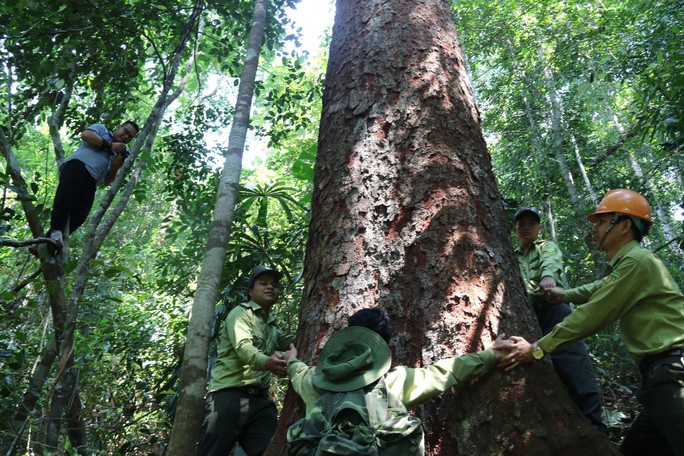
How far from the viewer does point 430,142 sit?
8.52 ft

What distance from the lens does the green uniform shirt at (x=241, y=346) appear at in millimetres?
3465

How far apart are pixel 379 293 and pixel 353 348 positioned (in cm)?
33

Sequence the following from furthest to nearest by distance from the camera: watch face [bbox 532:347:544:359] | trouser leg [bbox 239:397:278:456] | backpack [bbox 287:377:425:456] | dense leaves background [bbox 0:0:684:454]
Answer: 1. dense leaves background [bbox 0:0:684:454]
2. trouser leg [bbox 239:397:278:456]
3. watch face [bbox 532:347:544:359]
4. backpack [bbox 287:377:425:456]

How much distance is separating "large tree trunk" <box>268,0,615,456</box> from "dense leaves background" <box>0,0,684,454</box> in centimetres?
197

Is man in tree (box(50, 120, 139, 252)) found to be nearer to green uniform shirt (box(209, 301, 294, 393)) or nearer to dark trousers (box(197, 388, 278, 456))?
green uniform shirt (box(209, 301, 294, 393))

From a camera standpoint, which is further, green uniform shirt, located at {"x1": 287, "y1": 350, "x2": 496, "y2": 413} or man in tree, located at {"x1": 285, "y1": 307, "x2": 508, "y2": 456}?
green uniform shirt, located at {"x1": 287, "y1": 350, "x2": 496, "y2": 413}

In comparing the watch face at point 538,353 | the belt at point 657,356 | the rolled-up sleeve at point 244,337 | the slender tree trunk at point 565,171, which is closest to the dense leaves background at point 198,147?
the slender tree trunk at point 565,171

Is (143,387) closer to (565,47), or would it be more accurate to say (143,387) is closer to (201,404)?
(201,404)

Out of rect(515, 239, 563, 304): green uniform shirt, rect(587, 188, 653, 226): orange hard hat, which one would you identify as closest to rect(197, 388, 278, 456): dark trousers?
rect(515, 239, 563, 304): green uniform shirt

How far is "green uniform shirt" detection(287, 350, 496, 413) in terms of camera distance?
1.86 meters

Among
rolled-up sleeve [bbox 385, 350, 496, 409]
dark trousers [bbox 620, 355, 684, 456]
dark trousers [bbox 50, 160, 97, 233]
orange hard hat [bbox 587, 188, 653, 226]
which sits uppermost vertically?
dark trousers [bbox 50, 160, 97, 233]

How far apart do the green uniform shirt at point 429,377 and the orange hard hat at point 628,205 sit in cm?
120

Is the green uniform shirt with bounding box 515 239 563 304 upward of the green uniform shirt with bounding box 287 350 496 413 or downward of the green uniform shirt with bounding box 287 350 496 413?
upward

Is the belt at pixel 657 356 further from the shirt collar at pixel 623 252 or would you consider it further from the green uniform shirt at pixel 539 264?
the green uniform shirt at pixel 539 264
